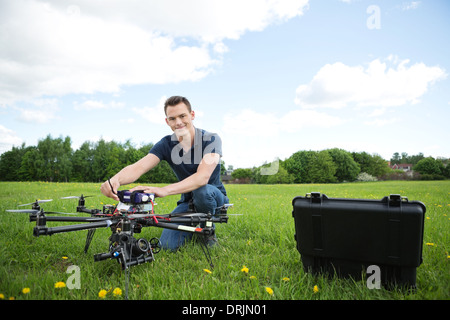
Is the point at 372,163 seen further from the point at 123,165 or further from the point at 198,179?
the point at 198,179

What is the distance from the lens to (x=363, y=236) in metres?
2.27

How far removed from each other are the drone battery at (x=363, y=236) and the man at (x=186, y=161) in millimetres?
1409

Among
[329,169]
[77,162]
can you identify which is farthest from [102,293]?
[329,169]

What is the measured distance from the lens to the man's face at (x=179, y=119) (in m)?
3.76

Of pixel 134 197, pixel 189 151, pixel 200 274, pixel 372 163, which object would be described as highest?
pixel 372 163

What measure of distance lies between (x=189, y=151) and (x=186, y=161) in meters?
0.16

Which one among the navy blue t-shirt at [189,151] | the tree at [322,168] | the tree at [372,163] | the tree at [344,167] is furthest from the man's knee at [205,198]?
the tree at [372,163]

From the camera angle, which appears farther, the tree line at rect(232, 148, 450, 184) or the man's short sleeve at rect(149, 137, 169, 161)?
the tree line at rect(232, 148, 450, 184)

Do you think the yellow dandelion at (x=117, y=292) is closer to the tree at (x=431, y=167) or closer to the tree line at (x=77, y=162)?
the tree line at (x=77, y=162)

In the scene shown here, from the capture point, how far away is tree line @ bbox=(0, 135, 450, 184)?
50.9m

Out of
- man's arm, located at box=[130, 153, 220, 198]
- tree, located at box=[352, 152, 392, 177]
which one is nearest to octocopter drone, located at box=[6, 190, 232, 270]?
man's arm, located at box=[130, 153, 220, 198]

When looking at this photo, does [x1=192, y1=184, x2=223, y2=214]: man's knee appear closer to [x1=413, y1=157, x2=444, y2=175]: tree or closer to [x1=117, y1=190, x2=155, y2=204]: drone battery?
[x1=117, y1=190, x2=155, y2=204]: drone battery

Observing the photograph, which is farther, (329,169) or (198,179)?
(329,169)
